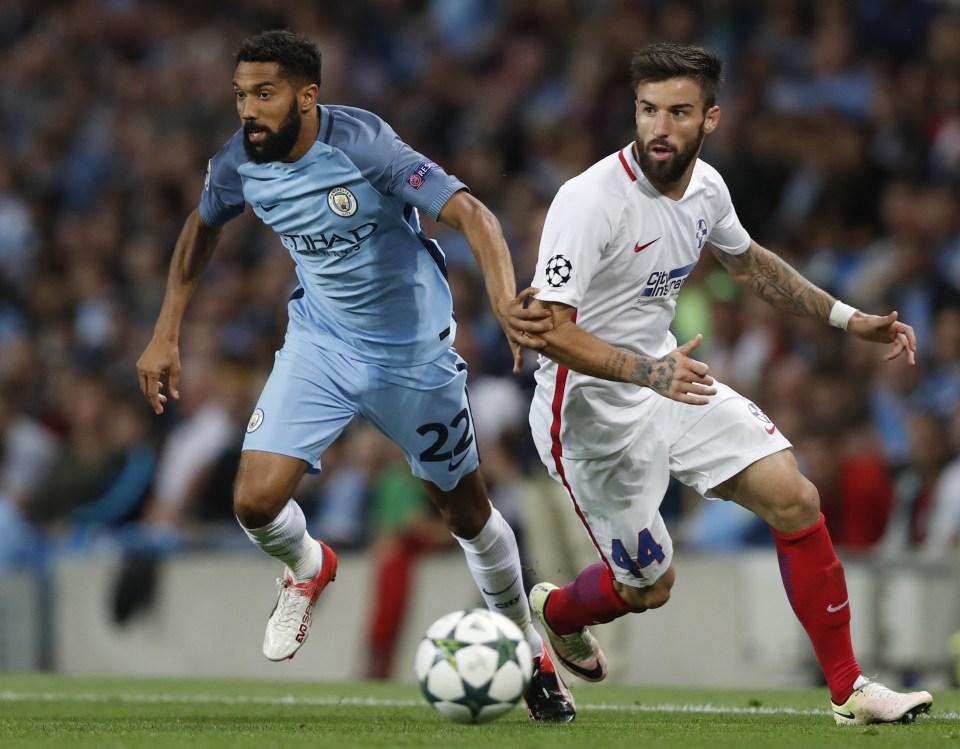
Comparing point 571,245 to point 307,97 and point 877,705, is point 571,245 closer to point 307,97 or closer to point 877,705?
point 307,97

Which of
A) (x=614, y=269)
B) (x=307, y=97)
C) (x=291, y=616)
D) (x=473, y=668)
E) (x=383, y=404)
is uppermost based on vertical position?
(x=307, y=97)

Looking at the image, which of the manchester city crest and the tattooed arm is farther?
the manchester city crest

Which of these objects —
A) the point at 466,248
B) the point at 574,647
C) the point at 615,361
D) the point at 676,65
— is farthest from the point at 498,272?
the point at 466,248

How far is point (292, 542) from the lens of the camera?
676cm

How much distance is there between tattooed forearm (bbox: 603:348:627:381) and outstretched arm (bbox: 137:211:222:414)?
202 cm

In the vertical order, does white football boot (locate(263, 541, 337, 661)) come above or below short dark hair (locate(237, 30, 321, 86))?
below

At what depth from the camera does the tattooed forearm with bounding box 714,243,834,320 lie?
666cm

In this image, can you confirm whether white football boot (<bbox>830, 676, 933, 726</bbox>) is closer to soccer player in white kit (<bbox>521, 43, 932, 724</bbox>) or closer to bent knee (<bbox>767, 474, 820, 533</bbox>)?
soccer player in white kit (<bbox>521, 43, 932, 724</bbox>)

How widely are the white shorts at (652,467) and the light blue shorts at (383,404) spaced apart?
36cm

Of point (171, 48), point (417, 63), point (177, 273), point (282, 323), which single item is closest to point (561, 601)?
point (177, 273)

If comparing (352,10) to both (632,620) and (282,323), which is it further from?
(632,620)

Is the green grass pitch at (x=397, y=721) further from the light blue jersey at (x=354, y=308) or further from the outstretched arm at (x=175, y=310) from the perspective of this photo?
the outstretched arm at (x=175, y=310)

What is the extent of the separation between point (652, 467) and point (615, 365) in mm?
856

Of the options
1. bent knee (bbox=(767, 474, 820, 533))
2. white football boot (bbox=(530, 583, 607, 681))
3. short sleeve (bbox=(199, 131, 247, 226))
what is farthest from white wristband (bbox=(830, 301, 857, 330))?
short sleeve (bbox=(199, 131, 247, 226))
